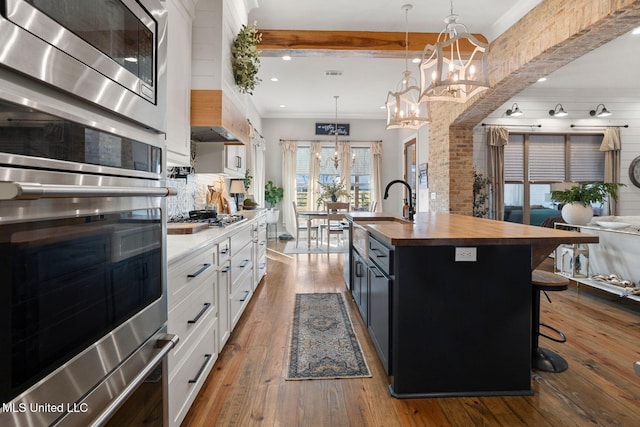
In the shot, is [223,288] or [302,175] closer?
[223,288]

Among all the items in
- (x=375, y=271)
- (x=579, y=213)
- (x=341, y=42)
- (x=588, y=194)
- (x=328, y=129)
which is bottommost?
(x=375, y=271)

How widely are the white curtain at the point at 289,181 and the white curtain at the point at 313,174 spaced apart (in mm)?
414

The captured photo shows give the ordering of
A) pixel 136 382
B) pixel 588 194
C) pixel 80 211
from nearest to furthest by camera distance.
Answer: pixel 80 211, pixel 136 382, pixel 588 194

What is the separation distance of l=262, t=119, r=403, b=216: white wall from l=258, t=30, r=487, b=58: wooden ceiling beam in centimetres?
437

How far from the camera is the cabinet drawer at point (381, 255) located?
1972mm

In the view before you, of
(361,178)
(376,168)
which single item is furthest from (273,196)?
(376,168)

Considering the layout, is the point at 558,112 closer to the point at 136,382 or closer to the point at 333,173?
the point at 333,173

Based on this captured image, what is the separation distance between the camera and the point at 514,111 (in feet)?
20.8

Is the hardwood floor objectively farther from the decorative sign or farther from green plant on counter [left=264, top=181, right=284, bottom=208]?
the decorative sign

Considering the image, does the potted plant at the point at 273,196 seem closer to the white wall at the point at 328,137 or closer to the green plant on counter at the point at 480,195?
the white wall at the point at 328,137

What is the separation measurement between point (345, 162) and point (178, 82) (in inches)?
259

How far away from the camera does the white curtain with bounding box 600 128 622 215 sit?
6633mm

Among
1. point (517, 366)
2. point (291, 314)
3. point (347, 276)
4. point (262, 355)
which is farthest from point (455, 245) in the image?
point (347, 276)

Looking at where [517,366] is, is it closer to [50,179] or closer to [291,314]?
[291,314]
